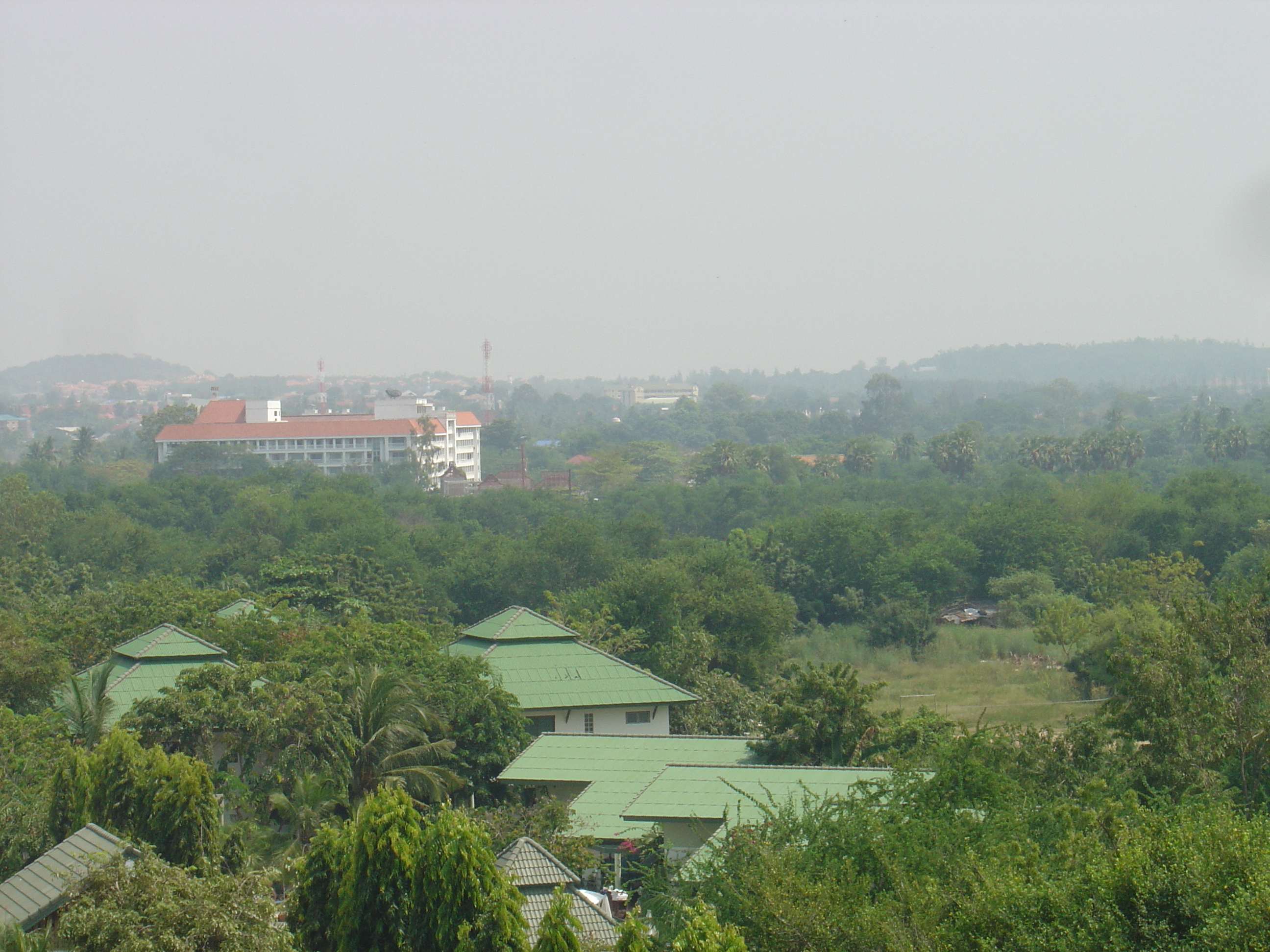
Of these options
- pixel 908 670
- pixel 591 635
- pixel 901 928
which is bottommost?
pixel 908 670

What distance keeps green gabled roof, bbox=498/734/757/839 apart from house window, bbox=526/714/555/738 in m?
1.48

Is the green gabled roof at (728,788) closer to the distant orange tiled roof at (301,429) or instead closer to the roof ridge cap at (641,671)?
the roof ridge cap at (641,671)

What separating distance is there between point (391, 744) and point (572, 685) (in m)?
5.28

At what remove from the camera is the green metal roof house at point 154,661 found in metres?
20.0

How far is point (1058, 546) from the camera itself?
4097 centimetres

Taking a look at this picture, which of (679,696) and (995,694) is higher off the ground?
(679,696)

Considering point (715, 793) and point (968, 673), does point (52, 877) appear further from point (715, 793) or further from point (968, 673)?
point (968, 673)

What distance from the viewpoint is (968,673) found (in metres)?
32.0

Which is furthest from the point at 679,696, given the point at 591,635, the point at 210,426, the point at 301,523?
the point at 210,426

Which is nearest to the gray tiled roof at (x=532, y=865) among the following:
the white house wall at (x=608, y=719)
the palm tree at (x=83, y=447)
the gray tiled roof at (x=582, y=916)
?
the gray tiled roof at (x=582, y=916)

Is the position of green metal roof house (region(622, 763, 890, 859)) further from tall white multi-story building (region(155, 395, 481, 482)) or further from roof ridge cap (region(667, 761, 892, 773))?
tall white multi-story building (region(155, 395, 481, 482))

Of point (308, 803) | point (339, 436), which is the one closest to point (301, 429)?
point (339, 436)

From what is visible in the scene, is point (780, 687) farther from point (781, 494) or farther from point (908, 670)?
point (781, 494)

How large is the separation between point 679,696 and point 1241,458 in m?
64.3
